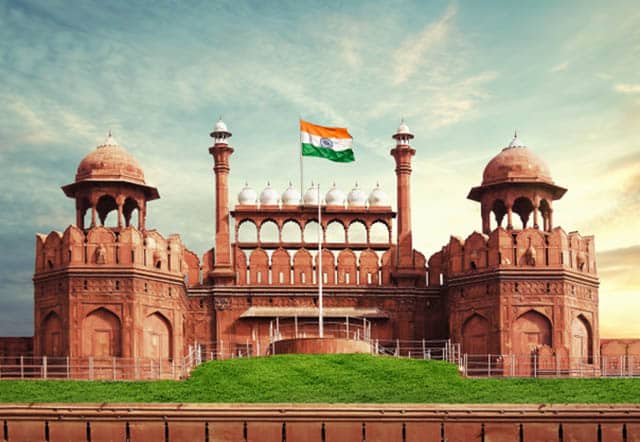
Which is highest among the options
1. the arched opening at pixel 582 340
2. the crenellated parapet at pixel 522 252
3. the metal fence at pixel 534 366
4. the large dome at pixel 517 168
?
the large dome at pixel 517 168

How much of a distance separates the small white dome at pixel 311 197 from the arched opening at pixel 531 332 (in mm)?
10839

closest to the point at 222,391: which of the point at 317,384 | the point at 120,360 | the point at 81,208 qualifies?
the point at 317,384

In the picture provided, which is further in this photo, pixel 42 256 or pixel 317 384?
pixel 42 256

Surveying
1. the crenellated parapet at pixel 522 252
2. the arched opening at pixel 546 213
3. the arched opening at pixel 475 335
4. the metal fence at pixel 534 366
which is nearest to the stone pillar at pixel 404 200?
the crenellated parapet at pixel 522 252

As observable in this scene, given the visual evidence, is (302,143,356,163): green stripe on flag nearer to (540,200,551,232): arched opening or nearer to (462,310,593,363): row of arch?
(462,310,593,363): row of arch

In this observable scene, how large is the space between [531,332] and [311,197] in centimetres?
1172

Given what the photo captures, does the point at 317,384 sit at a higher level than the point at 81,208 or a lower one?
lower

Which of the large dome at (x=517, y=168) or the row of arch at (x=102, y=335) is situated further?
the large dome at (x=517, y=168)

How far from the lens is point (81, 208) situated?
4816 centimetres

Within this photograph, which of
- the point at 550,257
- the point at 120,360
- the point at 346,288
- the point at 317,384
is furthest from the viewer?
the point at 346,288

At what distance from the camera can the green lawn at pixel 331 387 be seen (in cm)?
3588

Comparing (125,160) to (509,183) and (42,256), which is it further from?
(509,183)

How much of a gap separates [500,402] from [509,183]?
15.9 metres

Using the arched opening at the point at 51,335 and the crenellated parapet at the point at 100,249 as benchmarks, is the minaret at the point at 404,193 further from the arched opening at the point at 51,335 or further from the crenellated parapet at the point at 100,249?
the arched opening at the point at 51,335
